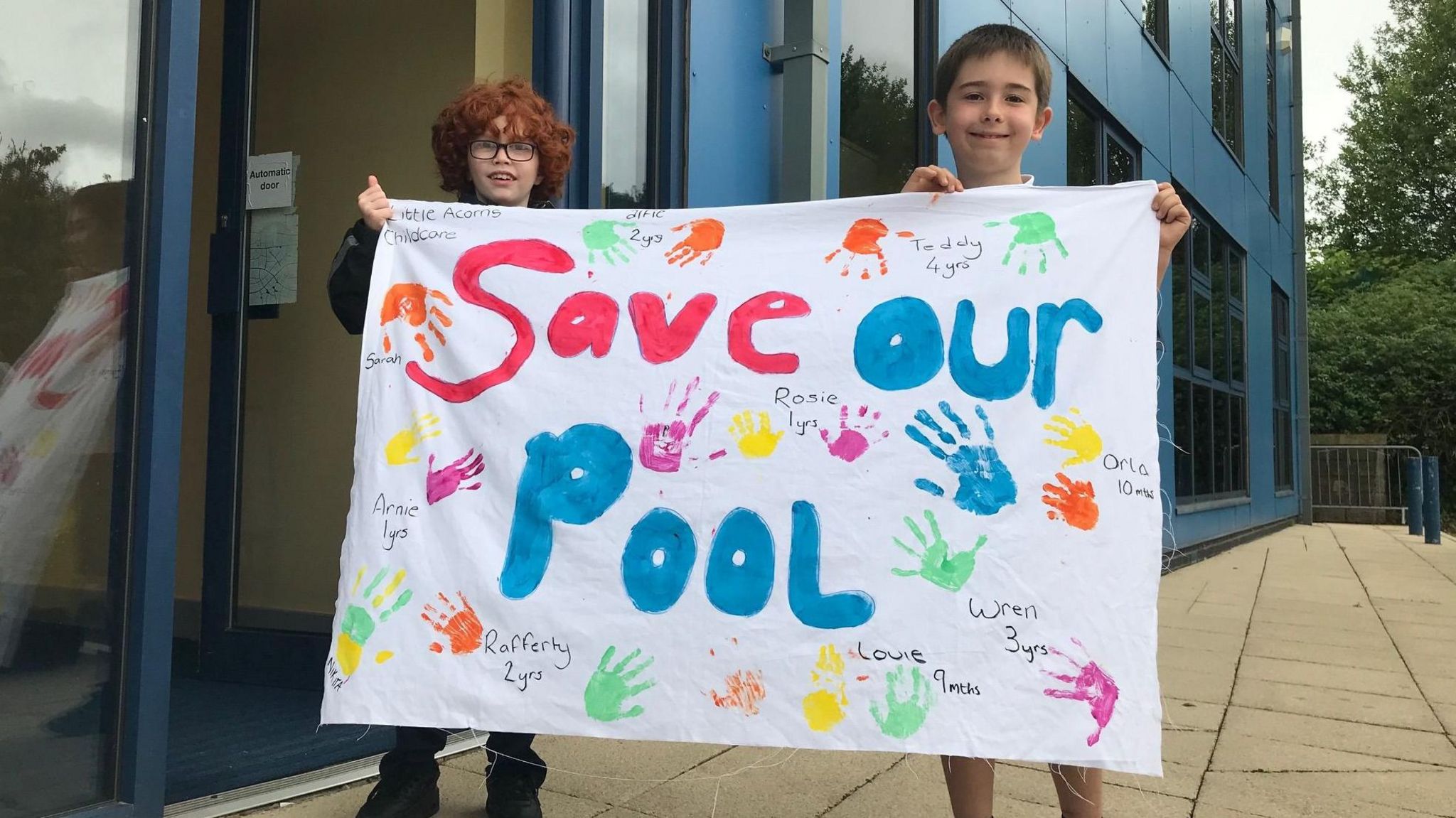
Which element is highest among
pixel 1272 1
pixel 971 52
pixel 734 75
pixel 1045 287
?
pixel 1272 1

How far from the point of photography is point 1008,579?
6.17 feet

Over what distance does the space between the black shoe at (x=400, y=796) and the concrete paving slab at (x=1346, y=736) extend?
2516mm

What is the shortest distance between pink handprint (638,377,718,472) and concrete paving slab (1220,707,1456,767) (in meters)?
2.34

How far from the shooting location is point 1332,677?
14.3 feet

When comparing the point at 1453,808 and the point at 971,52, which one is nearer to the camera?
the point at 971,52

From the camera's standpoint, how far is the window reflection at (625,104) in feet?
11.8

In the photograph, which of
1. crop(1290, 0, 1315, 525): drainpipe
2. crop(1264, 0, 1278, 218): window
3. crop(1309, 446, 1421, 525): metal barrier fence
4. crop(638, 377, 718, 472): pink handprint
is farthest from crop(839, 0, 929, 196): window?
crop(1309, 446, 1421, 525): metal barrier fence

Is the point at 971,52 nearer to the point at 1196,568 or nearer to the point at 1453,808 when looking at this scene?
the point at 1453,808

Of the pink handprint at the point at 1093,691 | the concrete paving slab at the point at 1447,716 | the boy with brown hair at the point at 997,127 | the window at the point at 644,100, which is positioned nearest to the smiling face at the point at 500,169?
the boy with brown hair at the point at 997,127

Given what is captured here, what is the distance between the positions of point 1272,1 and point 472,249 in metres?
15.7

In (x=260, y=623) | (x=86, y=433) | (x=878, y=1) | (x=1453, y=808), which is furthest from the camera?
(x=878, y=1)

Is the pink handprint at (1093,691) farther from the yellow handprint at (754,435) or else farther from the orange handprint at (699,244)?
the orange handprint at (699,244)

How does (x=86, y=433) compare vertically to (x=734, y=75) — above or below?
below

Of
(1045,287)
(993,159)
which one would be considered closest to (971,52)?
(993,159)
